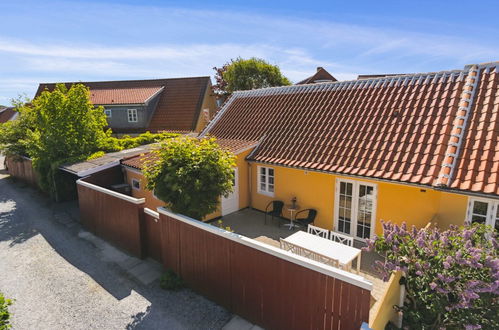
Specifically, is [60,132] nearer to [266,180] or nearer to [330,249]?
[266,180]

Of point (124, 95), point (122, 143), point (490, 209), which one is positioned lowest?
point (490, 209)

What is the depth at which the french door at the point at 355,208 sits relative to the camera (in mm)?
9195

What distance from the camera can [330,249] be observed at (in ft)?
23.3

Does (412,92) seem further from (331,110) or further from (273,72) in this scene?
Answer: (273,72)

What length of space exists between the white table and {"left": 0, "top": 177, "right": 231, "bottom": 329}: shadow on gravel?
95.4 inches

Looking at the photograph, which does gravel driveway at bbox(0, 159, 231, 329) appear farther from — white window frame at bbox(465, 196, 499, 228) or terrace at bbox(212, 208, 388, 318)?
white window frame at bbox(465, 196, 499, 228)

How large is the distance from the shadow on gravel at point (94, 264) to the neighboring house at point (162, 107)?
13.4m

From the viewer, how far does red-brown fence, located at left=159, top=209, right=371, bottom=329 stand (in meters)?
4.64

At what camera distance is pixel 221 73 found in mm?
37344

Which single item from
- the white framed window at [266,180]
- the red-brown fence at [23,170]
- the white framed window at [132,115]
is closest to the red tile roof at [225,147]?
the white framed window at [266,180]

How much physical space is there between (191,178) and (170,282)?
2.75m

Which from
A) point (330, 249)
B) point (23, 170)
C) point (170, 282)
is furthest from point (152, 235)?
point (23, 170)

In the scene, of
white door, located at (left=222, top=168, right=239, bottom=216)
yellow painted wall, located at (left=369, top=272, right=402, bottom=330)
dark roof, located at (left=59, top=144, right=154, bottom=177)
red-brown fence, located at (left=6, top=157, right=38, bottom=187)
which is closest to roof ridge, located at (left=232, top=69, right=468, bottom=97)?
white door, located at (left=222, top=168, right=239, bottom=216)

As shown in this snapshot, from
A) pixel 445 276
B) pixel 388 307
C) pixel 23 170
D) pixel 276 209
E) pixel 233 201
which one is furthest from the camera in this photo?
pixel 23 170
